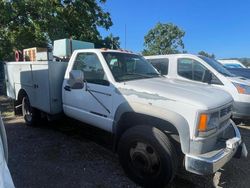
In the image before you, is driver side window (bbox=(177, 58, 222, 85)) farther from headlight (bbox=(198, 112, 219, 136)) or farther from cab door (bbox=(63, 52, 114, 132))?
headlight (bbox=(198, 112, 219, 136))

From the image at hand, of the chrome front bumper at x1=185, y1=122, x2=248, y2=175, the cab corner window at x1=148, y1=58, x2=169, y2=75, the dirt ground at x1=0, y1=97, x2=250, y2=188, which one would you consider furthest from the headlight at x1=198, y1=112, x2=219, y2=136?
the cab corner window at x1=148, y1=58, x2=169, y2=75

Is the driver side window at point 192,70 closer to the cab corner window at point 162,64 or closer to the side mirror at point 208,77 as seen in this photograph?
the side mirror at point 208,77

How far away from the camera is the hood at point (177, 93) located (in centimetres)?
346

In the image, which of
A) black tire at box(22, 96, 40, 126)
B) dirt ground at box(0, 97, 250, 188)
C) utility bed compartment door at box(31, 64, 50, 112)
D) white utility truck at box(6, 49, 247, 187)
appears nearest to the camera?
white utility truck at box(6, 49, 247, 187)

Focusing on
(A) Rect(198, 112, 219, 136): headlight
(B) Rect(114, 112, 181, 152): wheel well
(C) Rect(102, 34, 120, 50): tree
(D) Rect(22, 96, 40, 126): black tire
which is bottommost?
(D) Rect(22, 96, 40, 126): black tire

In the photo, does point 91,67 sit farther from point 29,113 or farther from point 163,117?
point 29,113

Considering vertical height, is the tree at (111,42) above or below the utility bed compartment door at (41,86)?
above

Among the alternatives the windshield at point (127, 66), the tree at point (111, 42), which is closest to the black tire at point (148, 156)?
the windshield at point (127, 66)

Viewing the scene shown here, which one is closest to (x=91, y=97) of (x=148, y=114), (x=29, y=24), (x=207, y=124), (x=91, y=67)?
(x=91, y=67)

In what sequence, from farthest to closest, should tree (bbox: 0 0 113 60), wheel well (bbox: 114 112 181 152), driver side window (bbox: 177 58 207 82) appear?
tree (bbox: 0 0 113 60)
driver side window (bbox: 177 58 207 82)
wheel well (bbox: 114 112 181 152)

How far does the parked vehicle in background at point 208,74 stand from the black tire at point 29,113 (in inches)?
151

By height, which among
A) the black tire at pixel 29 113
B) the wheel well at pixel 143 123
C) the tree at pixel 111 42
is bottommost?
the black tire at pixel 29 113

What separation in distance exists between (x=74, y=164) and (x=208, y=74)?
4336 mm

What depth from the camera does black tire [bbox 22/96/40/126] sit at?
6.58 meters
